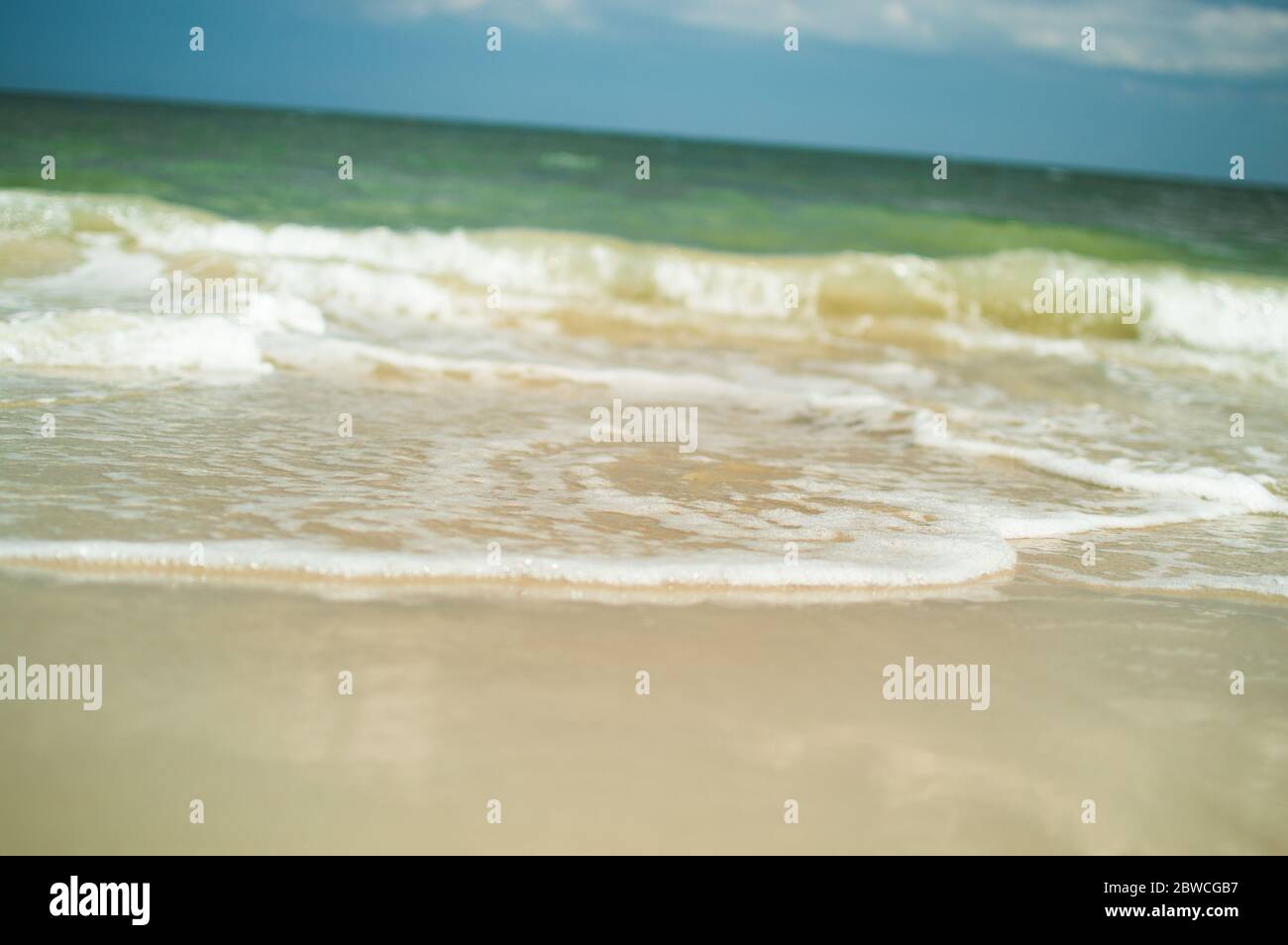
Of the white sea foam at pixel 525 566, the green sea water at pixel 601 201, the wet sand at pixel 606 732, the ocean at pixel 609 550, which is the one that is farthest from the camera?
the green sea water at pixel 601 201

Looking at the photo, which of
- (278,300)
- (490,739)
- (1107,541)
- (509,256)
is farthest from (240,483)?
(509,256)

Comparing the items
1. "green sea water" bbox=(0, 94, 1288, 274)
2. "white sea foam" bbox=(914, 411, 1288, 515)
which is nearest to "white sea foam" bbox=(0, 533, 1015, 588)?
"white sea foam" bbox=(914, 411, 1288, 515)

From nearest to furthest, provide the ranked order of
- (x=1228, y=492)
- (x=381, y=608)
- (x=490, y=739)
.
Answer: (x=490, y=739) → (x=381, y=608) → (x=1228, y=492)

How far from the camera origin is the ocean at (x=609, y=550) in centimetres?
278

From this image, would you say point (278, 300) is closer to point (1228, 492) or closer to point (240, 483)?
point (240, 483)

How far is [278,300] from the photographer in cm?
937

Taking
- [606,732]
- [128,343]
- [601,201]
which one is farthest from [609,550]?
[601,201]

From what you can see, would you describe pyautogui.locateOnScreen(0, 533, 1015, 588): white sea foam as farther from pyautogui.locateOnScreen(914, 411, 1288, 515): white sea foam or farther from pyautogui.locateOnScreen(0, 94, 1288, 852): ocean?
pyautogui.locateOnScreen(914, 411, 1288, 515): white sea foam

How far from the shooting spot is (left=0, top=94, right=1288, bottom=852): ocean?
2777 mm

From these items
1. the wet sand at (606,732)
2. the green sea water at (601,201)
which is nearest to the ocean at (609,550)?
the wet sand at (606,732)

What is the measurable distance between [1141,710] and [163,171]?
71.2 feet

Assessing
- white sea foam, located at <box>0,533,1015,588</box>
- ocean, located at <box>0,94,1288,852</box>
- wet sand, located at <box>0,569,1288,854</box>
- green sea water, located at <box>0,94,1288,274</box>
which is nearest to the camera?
wet sand, located at <box>0,569,1288,854</box>

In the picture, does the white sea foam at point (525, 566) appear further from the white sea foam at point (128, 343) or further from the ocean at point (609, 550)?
the white sea foam at point (128, 343)

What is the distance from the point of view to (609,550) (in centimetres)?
427
